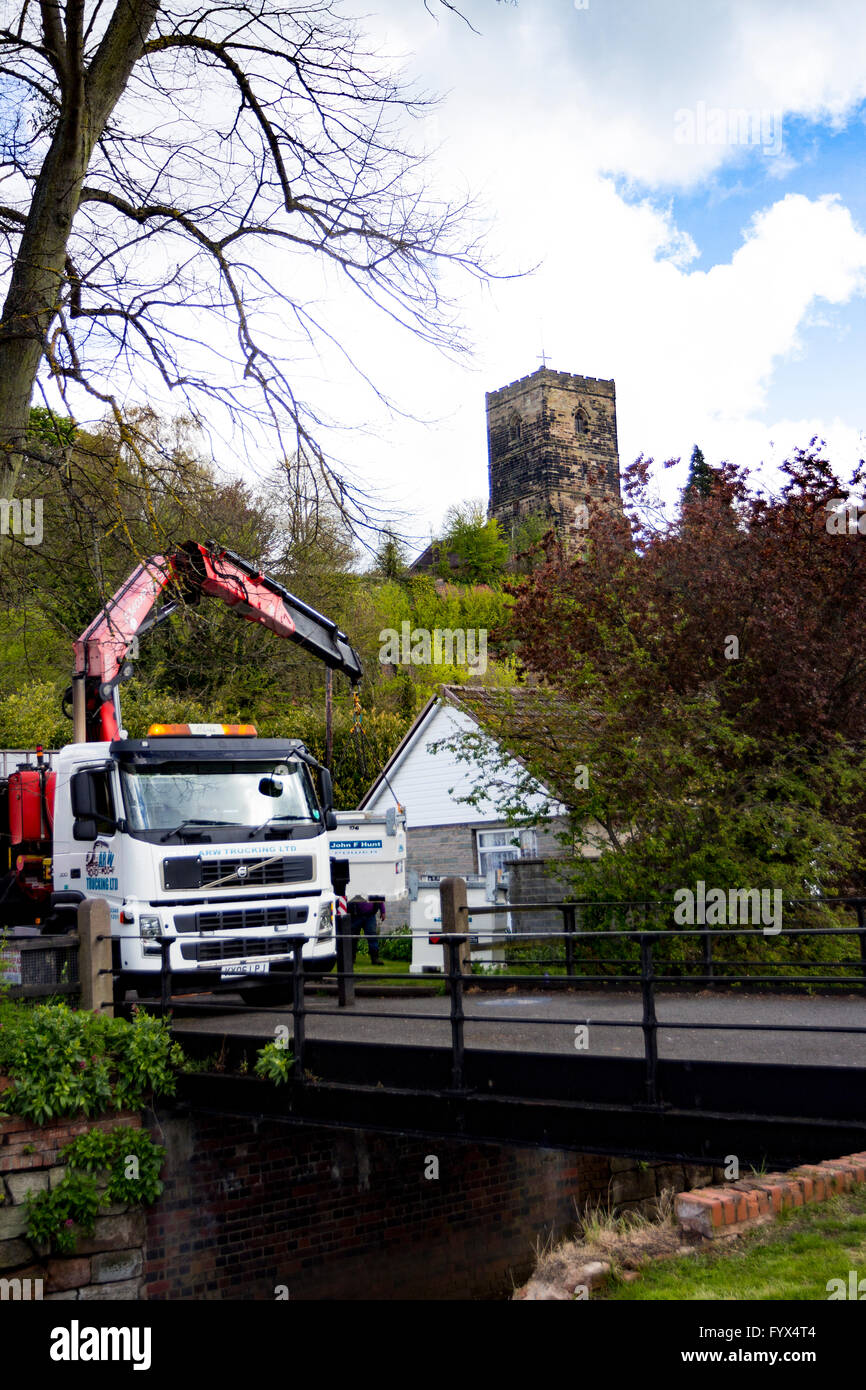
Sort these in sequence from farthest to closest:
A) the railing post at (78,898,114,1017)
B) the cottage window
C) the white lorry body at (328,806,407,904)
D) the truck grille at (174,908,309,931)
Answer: the cottage window, the white lorry body at (328,806,407,904), the truck grille at (174,908,309,931), the railing post at (78,898,114,1017)

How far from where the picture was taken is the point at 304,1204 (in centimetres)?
1152

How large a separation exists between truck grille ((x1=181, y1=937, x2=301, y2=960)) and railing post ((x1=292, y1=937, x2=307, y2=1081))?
1913 mm

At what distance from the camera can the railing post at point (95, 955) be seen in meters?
10.9

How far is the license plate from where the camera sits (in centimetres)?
1141

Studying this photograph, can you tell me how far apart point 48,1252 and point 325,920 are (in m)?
3.96

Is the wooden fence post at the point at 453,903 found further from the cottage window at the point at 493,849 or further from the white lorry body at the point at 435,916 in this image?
the cottage window at the point at 493,849

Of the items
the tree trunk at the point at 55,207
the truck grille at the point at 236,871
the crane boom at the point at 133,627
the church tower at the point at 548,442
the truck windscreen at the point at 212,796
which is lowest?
the truck grille at the point at 236,871

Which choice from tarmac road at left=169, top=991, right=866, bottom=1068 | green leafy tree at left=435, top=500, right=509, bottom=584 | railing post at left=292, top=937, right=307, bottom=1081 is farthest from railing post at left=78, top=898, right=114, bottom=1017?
green leafy tree at left=435, top=500, right=509, bottom=584

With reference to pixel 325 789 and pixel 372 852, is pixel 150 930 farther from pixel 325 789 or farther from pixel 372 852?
pixel 372 852

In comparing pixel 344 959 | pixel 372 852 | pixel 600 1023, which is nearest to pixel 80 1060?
pixel 344 959

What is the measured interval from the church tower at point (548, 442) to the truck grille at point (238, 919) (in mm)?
59831

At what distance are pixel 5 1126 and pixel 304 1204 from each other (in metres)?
3.10

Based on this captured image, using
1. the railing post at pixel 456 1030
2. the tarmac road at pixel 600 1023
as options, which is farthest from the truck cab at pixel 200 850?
the railing post at pixel 456 1030

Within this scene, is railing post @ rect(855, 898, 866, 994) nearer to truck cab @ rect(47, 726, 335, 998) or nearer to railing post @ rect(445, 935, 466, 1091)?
railing post @ rect(445, 935, 466, 1091)
